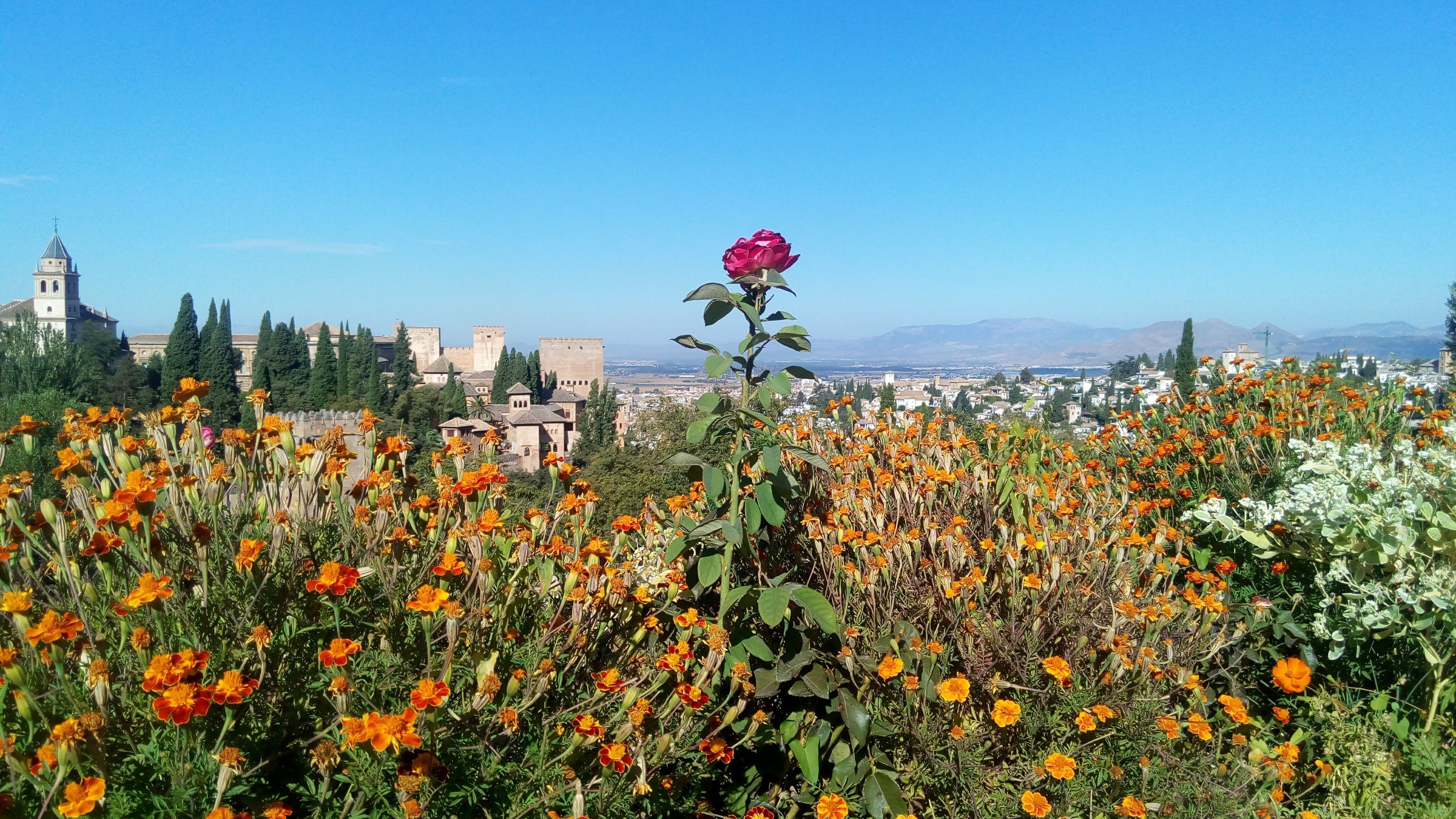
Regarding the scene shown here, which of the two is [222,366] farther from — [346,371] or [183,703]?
[183,703]

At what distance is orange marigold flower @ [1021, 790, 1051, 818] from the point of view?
1820 millimetres

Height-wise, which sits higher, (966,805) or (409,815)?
(409,815)

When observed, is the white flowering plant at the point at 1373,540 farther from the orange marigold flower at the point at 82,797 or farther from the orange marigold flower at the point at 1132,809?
the orange marigold flower at the point at 82,797

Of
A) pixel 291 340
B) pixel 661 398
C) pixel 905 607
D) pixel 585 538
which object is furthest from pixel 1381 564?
pixel 291 340

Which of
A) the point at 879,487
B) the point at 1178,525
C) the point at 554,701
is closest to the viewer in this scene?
the point at 554,701

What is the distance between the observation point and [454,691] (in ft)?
5.31

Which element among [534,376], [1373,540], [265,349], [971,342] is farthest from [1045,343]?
[1373,540]

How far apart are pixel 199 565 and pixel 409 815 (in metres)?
0.64

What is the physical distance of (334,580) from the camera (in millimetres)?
1483

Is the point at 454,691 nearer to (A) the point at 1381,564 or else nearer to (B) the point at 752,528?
(B) the point at 752,528

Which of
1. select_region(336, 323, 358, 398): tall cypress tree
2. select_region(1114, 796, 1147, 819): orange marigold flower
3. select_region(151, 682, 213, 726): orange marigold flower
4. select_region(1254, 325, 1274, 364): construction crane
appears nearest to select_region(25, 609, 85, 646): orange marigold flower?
select_region(151, 682, 213, 726): orange marigold flower

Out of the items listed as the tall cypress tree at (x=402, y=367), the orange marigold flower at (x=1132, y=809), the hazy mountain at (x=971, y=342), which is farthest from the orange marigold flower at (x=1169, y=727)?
the hazy mountain at (x=971, y=342)

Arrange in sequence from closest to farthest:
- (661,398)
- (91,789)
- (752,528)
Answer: (91,789), (752,528), (661,398)

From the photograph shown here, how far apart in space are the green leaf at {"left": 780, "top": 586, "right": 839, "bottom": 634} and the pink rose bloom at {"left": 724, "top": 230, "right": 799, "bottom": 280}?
2.99 ft
